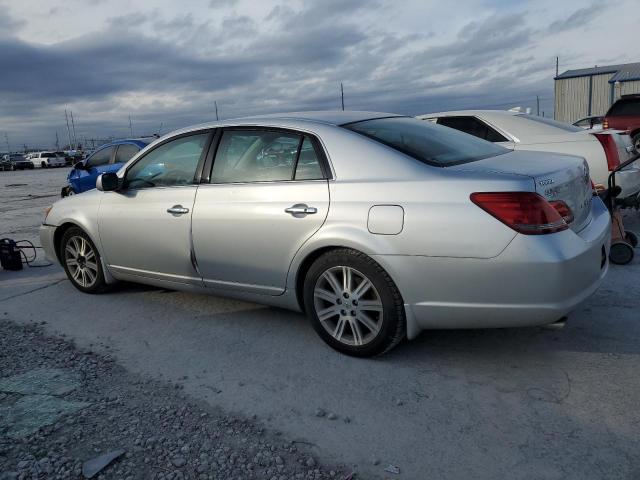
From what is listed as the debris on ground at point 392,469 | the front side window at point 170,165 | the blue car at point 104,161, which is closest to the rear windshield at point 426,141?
the front side window at point 170,165

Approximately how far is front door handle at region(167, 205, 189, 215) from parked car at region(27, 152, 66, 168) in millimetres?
50736

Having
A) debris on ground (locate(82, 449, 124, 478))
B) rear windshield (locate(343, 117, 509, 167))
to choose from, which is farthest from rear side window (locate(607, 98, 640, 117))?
debris on ground (locate(82, 449, 124, 478))

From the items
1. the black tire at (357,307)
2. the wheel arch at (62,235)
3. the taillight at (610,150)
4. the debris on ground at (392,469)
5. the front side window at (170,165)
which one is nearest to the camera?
the debris on ground at (392,469)

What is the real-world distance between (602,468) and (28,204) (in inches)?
597

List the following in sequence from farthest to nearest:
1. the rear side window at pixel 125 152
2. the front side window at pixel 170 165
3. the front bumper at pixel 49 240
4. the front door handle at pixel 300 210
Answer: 1. the rear side window at pixel 125 152
2. the front bumper at pixel 49 240
3. the front side window at pixel 170 165
4. the front door handle at pixel 300 210

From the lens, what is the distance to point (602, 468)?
2230 mm

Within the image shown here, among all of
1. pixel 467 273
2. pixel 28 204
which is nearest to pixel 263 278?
pixel 467 273

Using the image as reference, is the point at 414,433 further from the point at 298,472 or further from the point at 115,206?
the point at 115,206

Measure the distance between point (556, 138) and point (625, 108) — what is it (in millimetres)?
10945

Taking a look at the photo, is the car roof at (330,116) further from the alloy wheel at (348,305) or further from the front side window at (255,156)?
the alloy wheel at (348,305)

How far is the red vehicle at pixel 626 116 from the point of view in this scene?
14836 millimetres

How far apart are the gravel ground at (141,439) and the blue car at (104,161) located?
7599mm

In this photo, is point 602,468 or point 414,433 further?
point 414,433

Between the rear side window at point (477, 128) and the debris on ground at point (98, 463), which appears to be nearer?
the debris on ground at point (98, 463)
